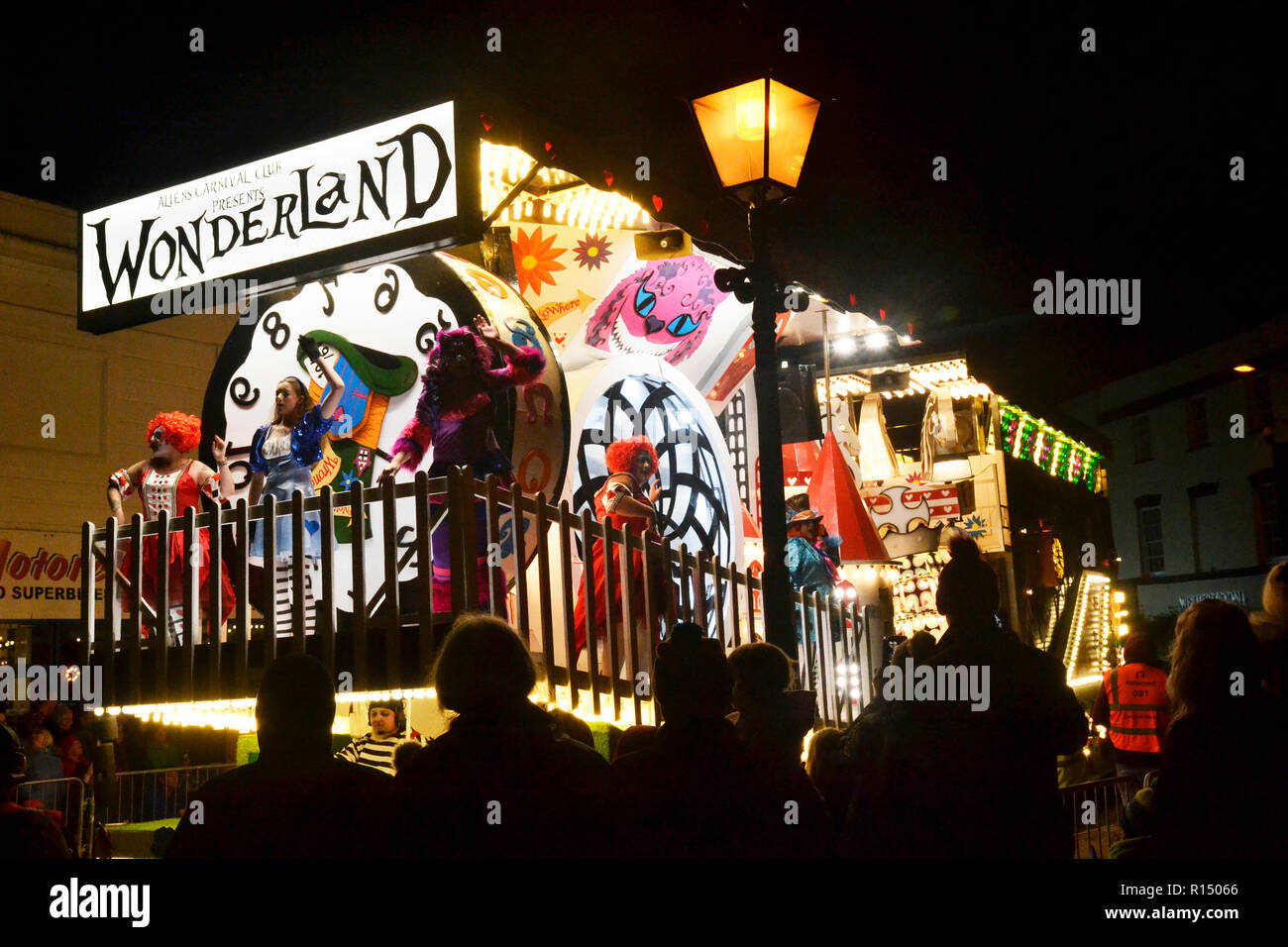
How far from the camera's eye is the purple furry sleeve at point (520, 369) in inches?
308

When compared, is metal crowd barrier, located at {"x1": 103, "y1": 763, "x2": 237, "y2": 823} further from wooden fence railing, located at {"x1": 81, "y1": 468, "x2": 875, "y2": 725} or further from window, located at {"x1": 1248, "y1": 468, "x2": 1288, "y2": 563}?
window, located at {"x1": 1248, "y1": 468, "x2": 1288, "y2": 563}

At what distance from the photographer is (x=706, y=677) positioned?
155 inches

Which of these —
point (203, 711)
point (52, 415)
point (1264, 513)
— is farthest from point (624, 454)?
point (1264, 513)

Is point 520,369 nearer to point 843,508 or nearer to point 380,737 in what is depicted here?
point 380,737

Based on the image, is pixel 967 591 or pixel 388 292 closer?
pixel 967 591

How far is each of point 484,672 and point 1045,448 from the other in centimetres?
2614

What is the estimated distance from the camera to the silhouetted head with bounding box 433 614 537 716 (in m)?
3.63

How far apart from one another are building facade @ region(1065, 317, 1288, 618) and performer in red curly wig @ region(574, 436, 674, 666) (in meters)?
37.6

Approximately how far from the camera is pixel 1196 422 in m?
48.8

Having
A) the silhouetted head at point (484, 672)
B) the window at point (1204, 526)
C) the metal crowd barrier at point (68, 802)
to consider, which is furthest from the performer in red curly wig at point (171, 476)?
the window at point (1204, 526)

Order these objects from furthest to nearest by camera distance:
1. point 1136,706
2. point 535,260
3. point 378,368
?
point 535,260 < point 1136,706 < point 378,368

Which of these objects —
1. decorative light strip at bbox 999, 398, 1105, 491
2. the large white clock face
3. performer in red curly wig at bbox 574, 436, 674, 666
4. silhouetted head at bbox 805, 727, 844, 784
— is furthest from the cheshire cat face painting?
decorative light strip at bbox 999, 398, 1105, 491
